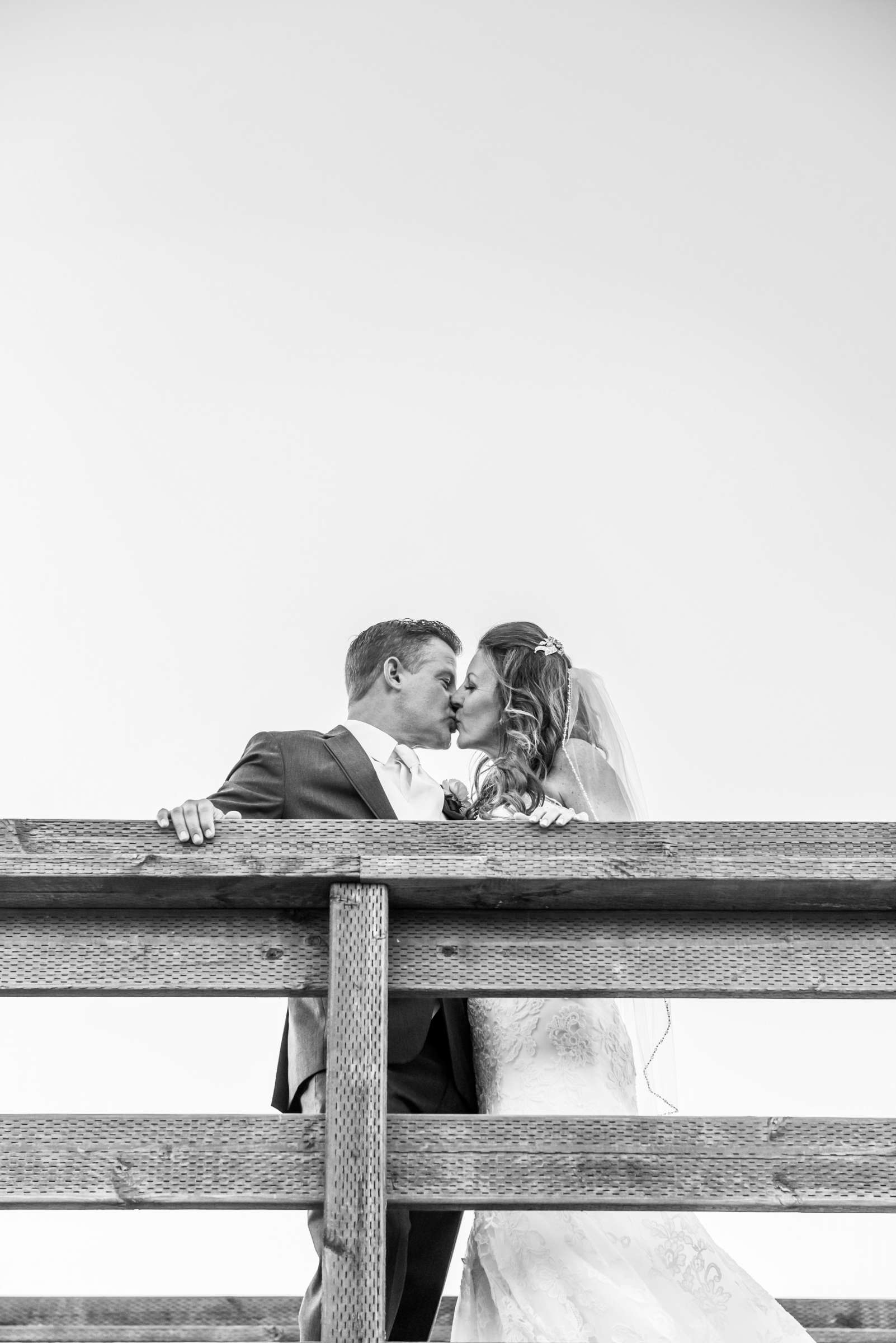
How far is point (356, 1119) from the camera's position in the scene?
7.20 feet

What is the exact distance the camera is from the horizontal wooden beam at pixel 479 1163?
2.17 meters

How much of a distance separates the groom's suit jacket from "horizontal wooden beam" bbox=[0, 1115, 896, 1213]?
0.71 metres

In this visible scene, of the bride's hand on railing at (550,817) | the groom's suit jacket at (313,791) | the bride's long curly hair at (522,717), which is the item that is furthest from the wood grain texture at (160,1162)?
the bride's long curly hair at (522,717)

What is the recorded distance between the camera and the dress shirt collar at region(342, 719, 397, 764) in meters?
3.62

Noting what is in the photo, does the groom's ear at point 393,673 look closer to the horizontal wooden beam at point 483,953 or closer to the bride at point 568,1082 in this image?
the bride at point 568,1082

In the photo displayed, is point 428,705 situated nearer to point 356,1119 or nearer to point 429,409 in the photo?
point 356,1119

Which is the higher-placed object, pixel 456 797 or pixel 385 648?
pixel 385 648

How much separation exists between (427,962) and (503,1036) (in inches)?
30.6

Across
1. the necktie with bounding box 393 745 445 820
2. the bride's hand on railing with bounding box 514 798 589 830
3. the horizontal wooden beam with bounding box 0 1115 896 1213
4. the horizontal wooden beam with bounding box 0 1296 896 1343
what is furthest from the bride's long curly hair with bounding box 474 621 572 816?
the horizontal wooden beam with bounding box 0 1296 896 1343

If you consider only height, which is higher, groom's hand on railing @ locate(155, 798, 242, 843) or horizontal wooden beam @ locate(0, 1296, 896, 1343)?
groom's hand on railing @ locate(155, 798, 242, 843)

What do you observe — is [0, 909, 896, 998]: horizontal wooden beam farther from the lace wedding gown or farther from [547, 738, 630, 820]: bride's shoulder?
[547, 738, 630, 820]: bride's shoulder

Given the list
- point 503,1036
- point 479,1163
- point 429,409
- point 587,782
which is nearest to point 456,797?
point 587,782

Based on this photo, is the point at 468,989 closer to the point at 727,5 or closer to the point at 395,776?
the point at 395,776

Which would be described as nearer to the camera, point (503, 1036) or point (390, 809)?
point (503, 1036)
